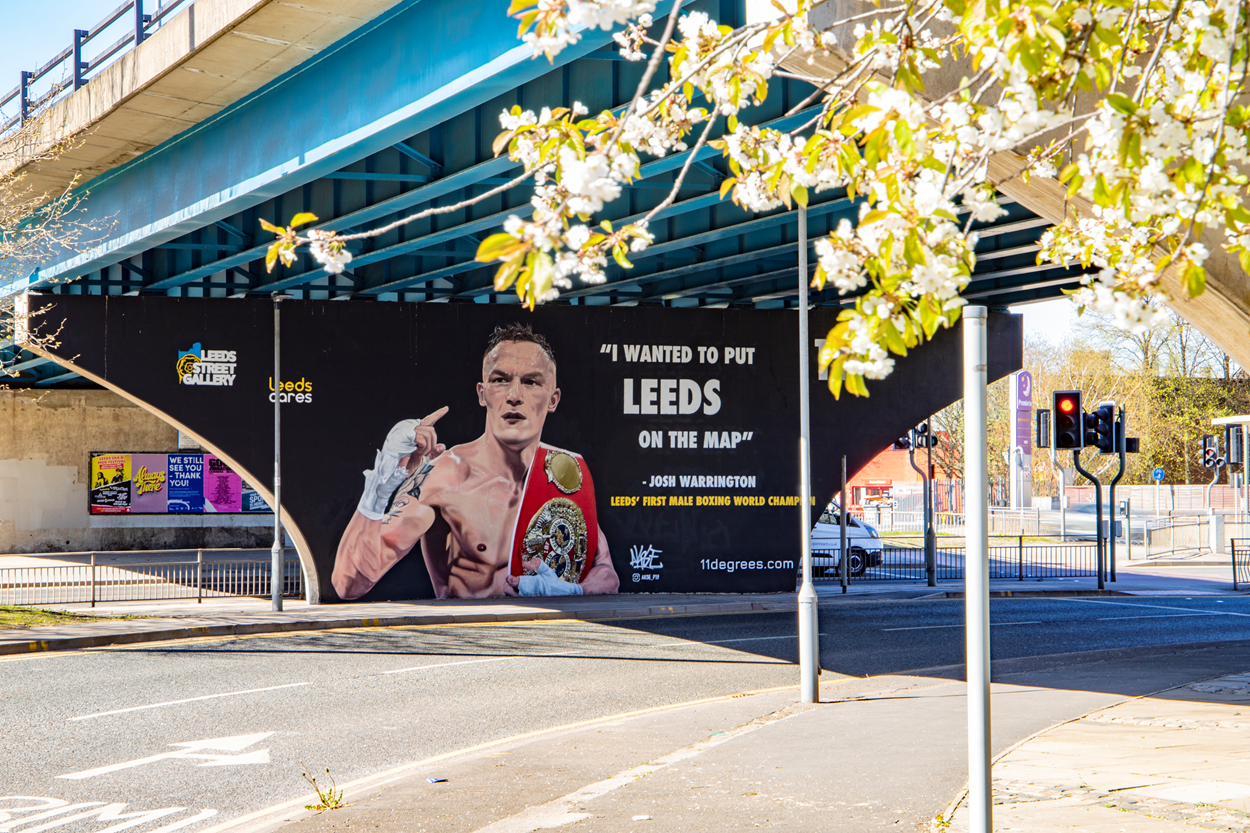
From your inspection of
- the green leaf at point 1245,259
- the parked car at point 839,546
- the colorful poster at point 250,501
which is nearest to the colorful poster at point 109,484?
the colorful poster at point 250,501

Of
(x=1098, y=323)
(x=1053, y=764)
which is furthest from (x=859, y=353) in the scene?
(x=1098, y=323)

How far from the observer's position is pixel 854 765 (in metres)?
8.10

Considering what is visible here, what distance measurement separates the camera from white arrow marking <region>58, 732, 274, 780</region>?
28.5 ft

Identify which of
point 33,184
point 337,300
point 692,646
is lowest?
point 692,646

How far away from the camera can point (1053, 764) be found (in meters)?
7.95

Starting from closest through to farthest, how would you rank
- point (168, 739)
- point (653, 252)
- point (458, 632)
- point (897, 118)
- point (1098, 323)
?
point (897, 118)
point (168, 739)
point (458, 632)
point (653, 252)
point (1098, 323)

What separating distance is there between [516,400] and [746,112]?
10793 mm

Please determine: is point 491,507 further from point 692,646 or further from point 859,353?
point 859,353

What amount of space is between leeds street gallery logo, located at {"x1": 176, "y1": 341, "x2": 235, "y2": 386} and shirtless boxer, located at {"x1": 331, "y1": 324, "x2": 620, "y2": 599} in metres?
3.17

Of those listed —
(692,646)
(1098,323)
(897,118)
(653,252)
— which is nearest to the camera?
(897,118)

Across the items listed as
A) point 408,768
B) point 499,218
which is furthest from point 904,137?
point 499,218

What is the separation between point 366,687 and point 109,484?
91.7ft

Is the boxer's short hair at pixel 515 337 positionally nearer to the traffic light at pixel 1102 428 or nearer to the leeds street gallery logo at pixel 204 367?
the leeds street gallery logo at pixel 204 367

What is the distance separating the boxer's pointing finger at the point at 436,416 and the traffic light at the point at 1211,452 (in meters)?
32.4
